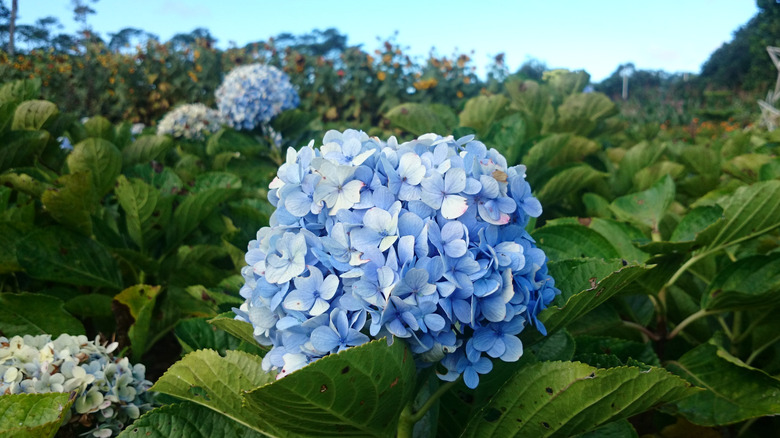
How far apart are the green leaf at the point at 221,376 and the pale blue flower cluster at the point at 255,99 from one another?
2585mm

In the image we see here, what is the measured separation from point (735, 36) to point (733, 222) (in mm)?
49156

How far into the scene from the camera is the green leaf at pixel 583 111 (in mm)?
2732

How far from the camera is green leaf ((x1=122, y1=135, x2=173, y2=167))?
2.55m

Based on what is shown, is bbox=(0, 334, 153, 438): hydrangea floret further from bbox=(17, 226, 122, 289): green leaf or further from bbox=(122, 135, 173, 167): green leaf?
bbox=(122, 135, 173, 167): green leaf

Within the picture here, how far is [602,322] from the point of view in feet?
4.78

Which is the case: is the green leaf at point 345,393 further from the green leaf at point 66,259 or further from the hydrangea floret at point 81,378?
the green leaf at point 66,259

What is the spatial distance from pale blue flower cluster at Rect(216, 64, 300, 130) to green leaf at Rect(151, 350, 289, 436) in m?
2.58

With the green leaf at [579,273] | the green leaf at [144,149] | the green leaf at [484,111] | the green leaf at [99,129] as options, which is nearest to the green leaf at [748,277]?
the green leaf at [579,273]

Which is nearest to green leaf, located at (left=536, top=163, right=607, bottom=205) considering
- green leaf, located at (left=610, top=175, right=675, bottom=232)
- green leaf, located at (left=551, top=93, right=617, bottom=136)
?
green leaf, located at (left=610, top=175, right=675, bottom=232)

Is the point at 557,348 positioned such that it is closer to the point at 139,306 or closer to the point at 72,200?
the point at 139,306

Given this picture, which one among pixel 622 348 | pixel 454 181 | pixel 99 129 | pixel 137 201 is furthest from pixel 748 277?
pixel 99 129

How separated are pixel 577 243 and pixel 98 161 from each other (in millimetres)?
1572

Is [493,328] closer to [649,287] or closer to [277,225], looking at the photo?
[277,225]

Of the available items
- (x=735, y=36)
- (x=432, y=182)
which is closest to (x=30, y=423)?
(x=432, y=182)
